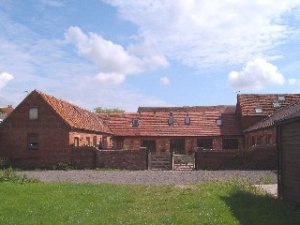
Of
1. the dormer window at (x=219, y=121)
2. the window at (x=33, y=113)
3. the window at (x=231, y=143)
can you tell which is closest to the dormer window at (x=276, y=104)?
the window at (x=231, y=143)

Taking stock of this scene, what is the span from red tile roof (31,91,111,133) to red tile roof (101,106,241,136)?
134 inches

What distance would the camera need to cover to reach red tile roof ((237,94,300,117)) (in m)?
50.3

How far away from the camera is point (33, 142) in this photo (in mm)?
39875

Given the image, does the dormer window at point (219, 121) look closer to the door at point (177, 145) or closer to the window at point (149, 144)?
the door at point (177, 145)

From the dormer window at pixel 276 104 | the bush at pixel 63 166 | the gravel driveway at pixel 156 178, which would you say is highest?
the dormer window at pixel 276 104

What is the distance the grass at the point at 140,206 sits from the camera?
12445 millimetres

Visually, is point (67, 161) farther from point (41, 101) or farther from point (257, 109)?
point (257, 109)

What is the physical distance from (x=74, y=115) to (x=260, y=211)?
31071 mm

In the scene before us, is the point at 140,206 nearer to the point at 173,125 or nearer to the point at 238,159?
the point at 238,159

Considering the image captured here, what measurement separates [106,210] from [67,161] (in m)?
24.3

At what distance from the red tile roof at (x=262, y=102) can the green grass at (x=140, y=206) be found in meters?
30.8

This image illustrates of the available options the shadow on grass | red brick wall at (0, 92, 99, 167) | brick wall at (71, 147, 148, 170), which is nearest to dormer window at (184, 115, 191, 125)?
brick wall at (71, 147, 148, 170)

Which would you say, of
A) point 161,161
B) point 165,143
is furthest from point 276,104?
point 161,161

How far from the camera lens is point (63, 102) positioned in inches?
1737
